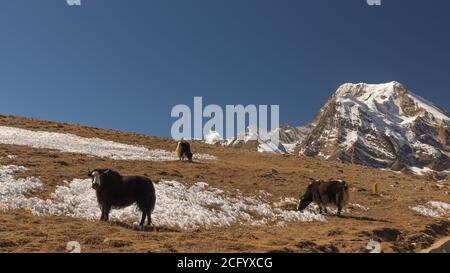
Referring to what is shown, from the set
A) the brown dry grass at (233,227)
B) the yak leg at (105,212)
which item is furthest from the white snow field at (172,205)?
the brown dry grass at (233,227)

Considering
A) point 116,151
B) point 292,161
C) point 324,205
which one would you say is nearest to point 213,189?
point 324,205

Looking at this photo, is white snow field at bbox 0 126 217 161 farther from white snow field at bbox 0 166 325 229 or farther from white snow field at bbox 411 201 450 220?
white snow field at bbox 411 201 450 220

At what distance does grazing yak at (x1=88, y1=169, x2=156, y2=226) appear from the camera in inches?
950

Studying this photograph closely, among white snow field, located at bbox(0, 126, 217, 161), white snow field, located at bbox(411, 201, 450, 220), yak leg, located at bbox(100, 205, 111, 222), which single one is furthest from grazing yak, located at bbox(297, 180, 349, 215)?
white snow field, located at bbox(0, 126, 217, 161)

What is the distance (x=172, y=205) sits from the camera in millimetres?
29078

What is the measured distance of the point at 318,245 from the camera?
2184cm

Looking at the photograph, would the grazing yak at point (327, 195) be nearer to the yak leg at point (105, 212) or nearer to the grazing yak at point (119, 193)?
the grazing yak at point (119, 193)

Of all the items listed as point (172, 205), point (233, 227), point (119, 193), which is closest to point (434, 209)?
point (233, 227)

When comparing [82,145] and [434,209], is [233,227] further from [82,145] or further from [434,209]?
[82,145]

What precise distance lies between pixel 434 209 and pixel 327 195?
12497 mm

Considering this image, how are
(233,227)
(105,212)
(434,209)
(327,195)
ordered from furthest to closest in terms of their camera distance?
(434,209) < (327,195) < (233,227) < (105,212)
